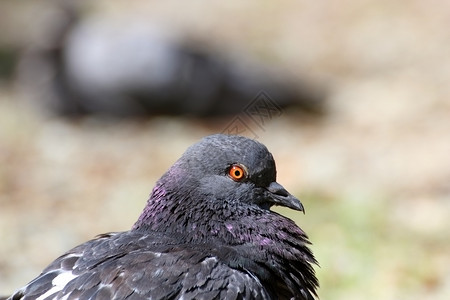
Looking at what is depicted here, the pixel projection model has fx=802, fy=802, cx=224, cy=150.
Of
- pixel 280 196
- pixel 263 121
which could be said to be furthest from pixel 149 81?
pixel 280 196

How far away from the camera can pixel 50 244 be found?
28.0ft

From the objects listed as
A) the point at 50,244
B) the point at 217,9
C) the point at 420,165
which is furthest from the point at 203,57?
the point at 217,9

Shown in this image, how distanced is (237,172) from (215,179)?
0.53ft

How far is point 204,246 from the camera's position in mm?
5184

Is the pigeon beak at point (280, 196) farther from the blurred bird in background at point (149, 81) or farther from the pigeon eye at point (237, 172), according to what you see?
the blurred bird in background at point (149, 81)

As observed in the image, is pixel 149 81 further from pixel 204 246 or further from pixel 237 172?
pixel 204 246

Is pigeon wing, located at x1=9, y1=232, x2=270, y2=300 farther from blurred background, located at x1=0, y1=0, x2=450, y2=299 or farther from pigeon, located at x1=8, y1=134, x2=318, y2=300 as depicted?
blurred background, located at x1=0, y1=0, x2=450, y2=299

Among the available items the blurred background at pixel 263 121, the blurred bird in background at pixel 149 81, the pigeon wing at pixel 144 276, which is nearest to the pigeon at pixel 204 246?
the pigeon wing at pixel 144 276

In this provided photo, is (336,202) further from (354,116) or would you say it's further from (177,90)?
(177,90)

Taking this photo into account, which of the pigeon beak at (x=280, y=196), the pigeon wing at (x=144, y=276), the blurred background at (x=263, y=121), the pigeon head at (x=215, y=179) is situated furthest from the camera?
A: the blurred background at (x=263, y=121)

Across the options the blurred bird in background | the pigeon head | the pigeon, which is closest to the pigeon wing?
the pigeon

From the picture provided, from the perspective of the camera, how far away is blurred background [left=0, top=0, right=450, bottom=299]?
27.7ft

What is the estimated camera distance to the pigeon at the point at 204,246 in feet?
15.8

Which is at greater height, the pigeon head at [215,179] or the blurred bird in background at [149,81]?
the blurred bird in background at [149,81]
